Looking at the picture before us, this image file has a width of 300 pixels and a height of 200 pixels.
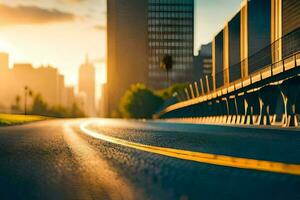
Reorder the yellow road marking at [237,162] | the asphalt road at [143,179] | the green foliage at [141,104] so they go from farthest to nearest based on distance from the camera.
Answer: the green foliage at [141,104] → the yellow road marking at [237,162] → the asphalt road at [143,179]

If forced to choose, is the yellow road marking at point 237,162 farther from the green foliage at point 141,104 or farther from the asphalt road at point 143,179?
the green foliage at point 141,104

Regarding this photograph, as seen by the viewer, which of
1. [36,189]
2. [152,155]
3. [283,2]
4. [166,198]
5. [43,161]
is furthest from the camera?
[283,2]

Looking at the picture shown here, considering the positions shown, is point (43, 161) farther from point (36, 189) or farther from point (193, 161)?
point (36, 189)

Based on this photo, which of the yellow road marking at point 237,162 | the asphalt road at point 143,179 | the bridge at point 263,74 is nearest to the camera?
the asphalt road at point 143,179

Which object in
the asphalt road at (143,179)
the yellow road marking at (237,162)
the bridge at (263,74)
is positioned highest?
the bridge at (263,74)

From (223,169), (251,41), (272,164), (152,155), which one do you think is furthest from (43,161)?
(251,41)

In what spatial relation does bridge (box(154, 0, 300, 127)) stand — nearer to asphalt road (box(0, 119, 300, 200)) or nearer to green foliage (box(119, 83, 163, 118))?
asphalt road (box(0, 119, 300, 200))

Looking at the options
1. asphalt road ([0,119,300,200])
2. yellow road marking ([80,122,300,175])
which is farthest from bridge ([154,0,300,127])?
asphalt road ([0,119,300,200])

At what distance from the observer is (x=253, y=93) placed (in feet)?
137

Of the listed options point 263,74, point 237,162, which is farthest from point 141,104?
point 237,162

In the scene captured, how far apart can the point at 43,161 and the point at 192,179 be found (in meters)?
3.64

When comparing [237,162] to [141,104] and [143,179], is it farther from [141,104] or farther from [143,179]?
[141,104]

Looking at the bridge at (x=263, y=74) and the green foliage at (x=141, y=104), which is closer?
the bridge at (x=263, y=74)

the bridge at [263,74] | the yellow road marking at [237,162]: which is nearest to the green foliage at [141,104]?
the bridge at [263,74]
